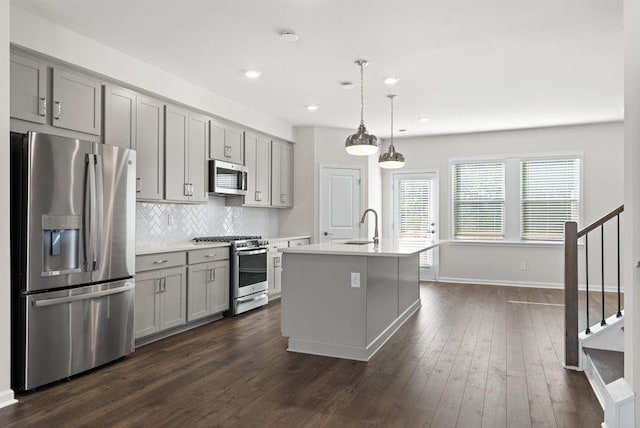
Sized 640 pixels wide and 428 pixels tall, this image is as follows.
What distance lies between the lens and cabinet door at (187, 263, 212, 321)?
14.5 ft

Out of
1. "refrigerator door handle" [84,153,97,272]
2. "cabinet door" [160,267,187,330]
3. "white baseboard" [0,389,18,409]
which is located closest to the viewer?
"white baseboard" [0,389,18,409]

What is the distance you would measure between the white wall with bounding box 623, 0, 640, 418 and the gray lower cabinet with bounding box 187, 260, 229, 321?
11.8 feet

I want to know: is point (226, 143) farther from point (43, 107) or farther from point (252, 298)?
point (43, 107)

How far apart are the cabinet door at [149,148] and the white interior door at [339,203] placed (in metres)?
3.01

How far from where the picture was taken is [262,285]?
556 centimetres

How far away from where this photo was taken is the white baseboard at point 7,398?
2.69 m

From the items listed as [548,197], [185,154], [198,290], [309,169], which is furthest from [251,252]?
[548,197]

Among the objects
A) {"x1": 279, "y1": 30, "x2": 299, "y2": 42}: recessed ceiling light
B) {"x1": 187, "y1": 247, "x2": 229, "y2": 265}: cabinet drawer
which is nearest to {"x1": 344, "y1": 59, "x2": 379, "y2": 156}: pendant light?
{"x1": 279, "y1": 30, "x2": 299, "y2": 42}: recessed ceiling light

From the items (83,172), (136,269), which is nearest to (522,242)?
(136,269)

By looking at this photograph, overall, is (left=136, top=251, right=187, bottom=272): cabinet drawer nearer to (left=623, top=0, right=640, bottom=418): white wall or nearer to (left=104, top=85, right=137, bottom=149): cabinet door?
(left=104, top=85, right=137, bottom=149): cabinet door

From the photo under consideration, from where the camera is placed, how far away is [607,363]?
302 centimetres

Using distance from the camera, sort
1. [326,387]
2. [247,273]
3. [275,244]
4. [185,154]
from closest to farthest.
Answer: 1. [326,387]
2. [185,154]
3. [247,273]
4. [275,244]

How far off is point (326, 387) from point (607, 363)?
6.27 feet

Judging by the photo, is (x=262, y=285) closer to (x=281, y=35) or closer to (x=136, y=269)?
(x=136, y=269)
